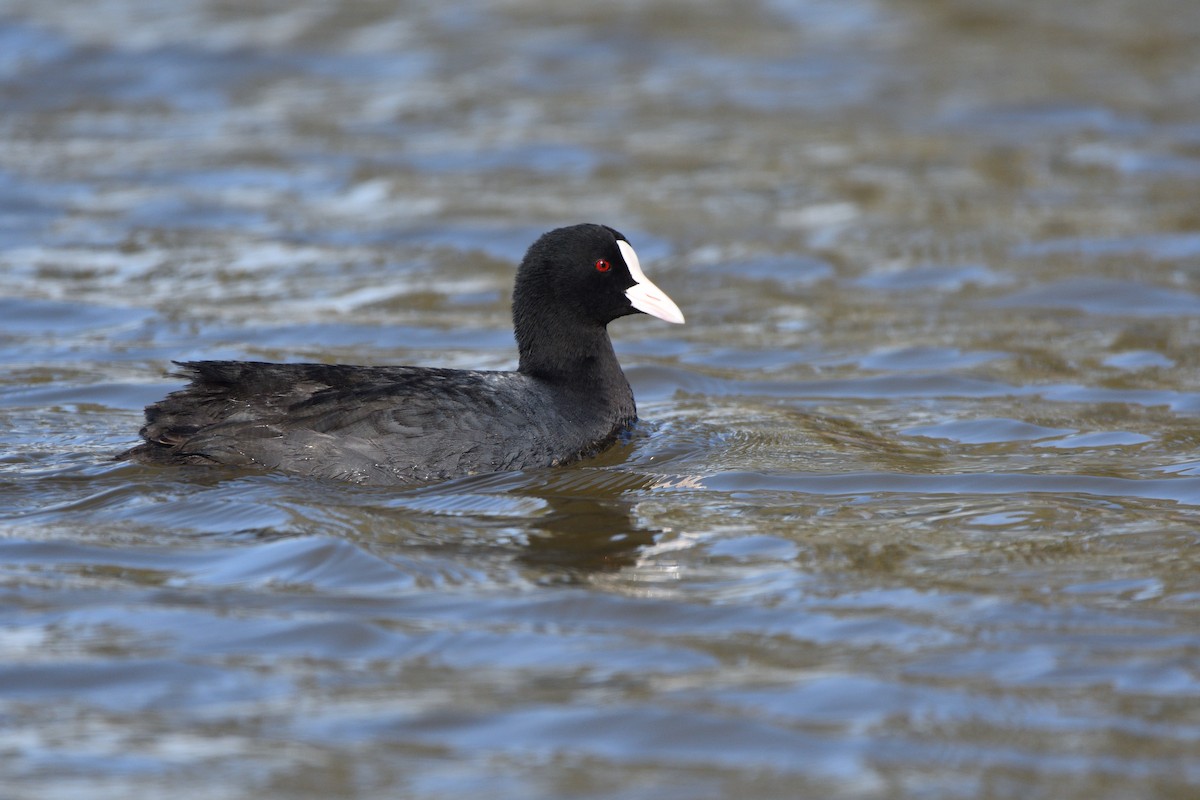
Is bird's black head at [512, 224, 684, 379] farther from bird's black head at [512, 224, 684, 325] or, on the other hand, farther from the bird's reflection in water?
the bird's reflection in water

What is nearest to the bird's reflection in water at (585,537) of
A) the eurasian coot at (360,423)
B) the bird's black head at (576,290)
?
the eurasian coot at (360,423)

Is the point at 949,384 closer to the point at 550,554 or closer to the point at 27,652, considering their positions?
the point at 550,554

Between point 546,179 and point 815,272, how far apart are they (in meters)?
2.94

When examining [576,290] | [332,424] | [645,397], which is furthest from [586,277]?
[332,424]

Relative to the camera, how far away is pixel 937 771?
422 cm

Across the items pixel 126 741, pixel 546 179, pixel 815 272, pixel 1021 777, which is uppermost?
pixel 546 179

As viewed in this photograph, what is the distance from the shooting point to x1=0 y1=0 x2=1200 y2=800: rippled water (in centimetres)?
449

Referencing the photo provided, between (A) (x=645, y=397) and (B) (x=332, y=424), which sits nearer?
(B) (x=332, y=424)

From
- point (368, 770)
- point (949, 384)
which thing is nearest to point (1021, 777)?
point (368, 770)

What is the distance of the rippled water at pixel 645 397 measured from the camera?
449cm

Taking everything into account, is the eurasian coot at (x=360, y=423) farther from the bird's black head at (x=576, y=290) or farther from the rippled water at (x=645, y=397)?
the bird's black head at (x=576, y=290)

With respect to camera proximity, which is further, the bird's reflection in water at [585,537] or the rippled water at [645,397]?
the bird's reflection in water at [585,537]

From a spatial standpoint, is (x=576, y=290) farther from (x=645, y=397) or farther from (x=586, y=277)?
(x=645, y=397)

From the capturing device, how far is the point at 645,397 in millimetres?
8648
